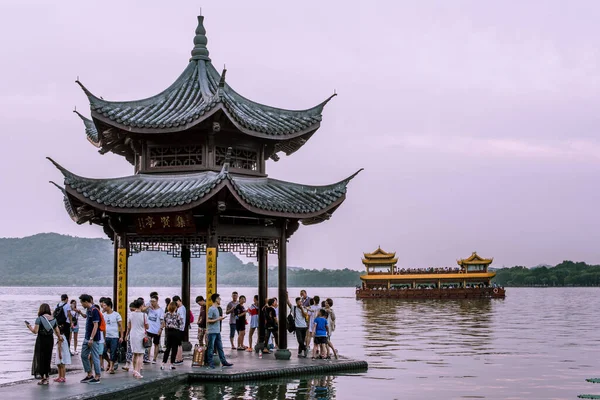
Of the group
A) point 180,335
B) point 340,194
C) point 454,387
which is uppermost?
point 340,194

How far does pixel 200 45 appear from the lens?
2469cm

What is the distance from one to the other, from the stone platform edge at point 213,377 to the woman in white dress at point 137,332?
59 cm

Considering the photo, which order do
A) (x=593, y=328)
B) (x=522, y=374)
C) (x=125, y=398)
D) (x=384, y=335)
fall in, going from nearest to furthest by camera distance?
1. (x=125, y=398)
2. (x=522, y=374)
3. (x=384, y=335)
4. (x=593, y=328)

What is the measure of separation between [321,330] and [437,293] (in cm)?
6960

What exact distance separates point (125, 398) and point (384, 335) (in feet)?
78.9

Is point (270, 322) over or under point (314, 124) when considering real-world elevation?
under

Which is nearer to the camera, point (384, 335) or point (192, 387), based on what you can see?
point (192, 387)

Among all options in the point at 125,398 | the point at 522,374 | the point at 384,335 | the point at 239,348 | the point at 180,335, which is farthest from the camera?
the point at 384,335

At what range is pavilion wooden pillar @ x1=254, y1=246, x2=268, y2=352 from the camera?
899 inches

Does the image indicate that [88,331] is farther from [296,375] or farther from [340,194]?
[340,194]

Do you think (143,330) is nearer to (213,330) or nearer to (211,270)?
(213,330)

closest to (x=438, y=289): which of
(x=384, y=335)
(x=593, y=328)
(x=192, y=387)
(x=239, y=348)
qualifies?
(x=593, y=328)

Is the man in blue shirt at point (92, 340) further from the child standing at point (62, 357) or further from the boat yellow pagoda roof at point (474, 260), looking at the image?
the boat yellow pagoda roof at point (474, 260)

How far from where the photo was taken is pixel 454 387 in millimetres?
19703
